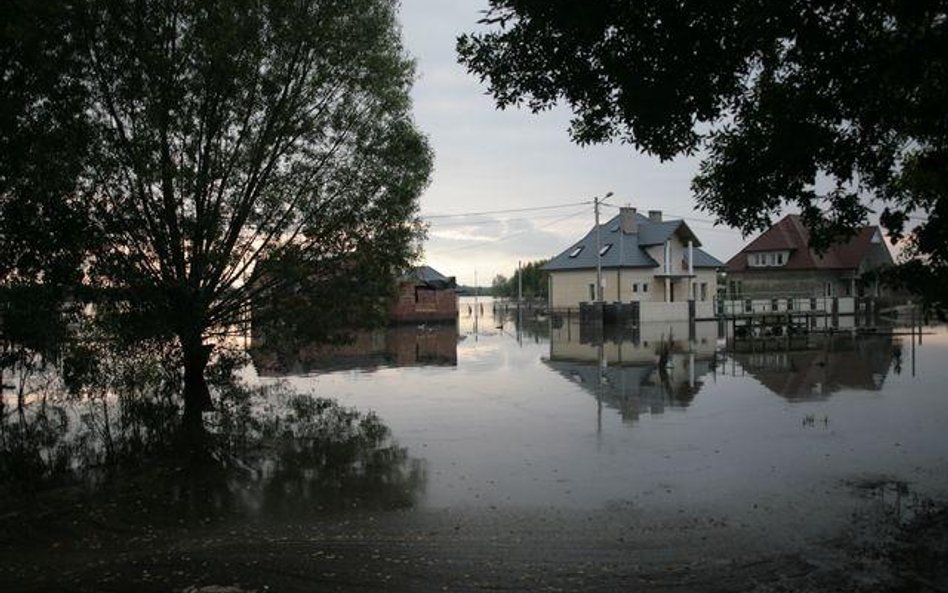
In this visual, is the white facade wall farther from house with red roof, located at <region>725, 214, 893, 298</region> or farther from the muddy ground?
the muddy ground

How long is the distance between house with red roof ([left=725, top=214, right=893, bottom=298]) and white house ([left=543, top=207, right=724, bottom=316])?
587cm

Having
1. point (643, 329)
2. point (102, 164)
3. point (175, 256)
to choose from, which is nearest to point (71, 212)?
point (102, 164)

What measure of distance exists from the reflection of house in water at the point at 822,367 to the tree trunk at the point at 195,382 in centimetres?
1240

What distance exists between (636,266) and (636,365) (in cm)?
3438

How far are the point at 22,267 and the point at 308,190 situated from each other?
4572mm

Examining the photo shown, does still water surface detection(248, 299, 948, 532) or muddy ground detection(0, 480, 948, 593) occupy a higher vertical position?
still water surface detection(248, 299, 948, 532)

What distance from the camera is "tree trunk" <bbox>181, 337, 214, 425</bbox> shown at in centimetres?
1302

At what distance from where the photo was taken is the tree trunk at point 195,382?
13023mm

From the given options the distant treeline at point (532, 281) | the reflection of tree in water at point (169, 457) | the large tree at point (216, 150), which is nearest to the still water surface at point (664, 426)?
the reflection of tree in water at point (169, 457)

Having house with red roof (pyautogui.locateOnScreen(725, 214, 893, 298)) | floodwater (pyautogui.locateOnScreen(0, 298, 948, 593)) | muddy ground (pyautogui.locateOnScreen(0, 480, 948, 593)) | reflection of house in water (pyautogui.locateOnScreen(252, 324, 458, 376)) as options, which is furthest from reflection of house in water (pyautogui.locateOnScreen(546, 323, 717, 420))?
house with red roof (pyautogui.locateOnScreen(725, 214, 893, 298))

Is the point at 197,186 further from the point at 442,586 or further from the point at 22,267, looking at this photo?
the point at 442,586

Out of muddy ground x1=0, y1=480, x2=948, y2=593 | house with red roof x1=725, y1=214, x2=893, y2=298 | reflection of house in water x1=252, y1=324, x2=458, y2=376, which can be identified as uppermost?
house with red roof x1=725, y1=214, x2=893, y2=298

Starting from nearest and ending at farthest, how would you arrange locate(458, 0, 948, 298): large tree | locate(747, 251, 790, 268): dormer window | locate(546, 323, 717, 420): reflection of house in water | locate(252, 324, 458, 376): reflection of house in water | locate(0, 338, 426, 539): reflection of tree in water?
locate(458, 0, 948, 298): large tree → locate(0, 338, 426, 539): reflection of tree in water → locate(546, 323, 717, 420): reflection of house in water → locate(252, 324, 458, 376): reflection of house in water → locate(747, 251, 790, 268): dormer window

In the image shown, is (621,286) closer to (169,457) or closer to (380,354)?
(380,354)
